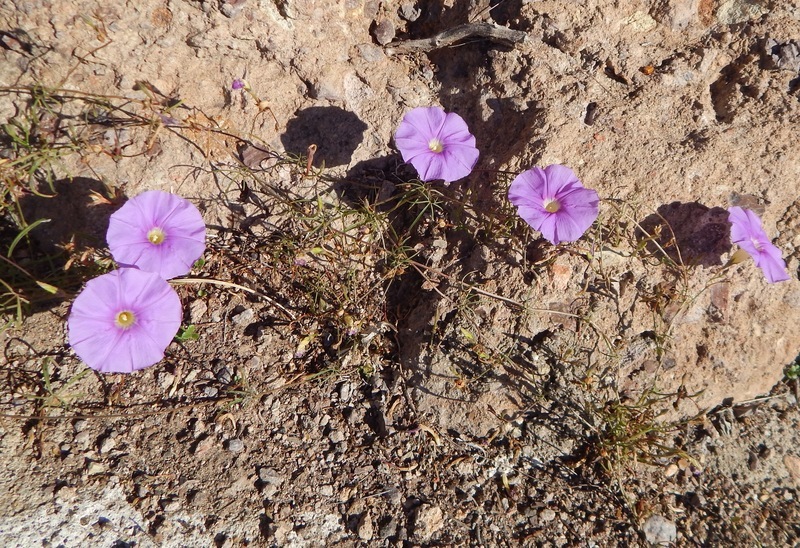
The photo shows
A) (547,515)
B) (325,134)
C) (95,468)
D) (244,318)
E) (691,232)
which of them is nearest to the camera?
(95,468)

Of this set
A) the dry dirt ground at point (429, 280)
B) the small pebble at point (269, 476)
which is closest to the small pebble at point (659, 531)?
the dry dirt ground at point (429, 280)

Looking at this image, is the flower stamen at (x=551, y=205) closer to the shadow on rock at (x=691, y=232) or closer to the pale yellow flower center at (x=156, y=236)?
the shadow on rock at (x=691, y=232)

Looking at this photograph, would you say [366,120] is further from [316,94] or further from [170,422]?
[170,422]

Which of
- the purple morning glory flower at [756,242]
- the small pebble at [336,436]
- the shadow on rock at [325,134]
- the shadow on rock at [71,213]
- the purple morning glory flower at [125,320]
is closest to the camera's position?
the purple morning glory flower at [125,320]

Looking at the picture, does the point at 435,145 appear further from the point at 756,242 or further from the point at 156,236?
the point at 756,242

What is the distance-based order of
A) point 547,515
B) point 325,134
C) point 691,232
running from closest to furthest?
point 547,515 < point 691,232 < point 325,134

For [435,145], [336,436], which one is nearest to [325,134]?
[435,145]

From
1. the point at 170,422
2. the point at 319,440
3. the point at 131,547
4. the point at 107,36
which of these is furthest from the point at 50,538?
the point at 107,36
